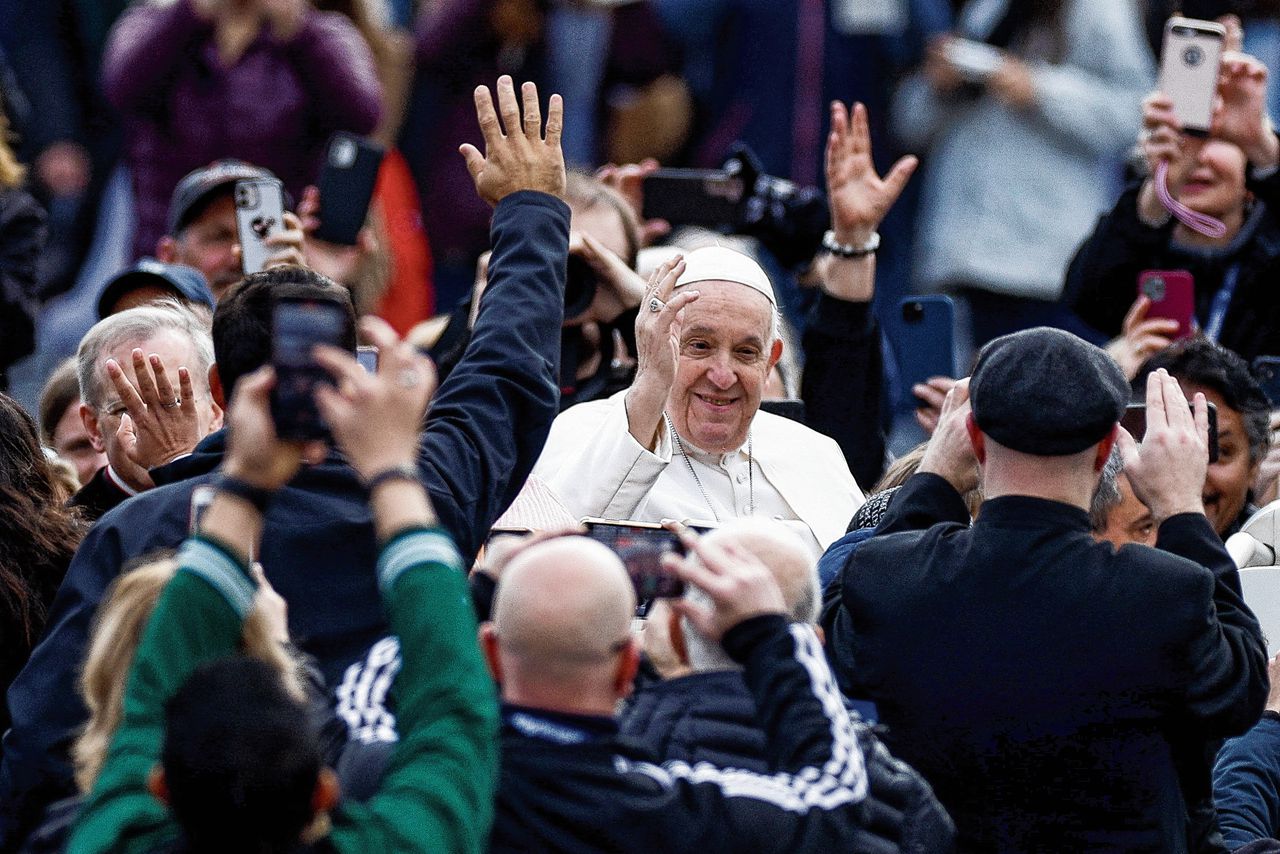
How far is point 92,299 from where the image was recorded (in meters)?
8.71

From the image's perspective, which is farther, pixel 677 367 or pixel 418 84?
pixel 418 84

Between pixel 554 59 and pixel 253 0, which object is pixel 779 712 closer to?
pixel 253 0

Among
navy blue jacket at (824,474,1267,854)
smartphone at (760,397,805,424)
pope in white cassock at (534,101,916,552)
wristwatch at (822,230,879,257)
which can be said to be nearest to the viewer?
navy blue jacket at (824,474,1267,854)

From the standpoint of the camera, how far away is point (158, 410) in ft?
14.2

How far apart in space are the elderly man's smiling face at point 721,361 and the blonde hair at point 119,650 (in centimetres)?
206

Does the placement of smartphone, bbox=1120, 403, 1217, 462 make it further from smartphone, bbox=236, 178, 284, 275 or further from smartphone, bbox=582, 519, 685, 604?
smartphone, bbox=236, 178, 284, 275

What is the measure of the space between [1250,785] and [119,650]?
231 cm

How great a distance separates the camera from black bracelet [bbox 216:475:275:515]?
2.80 m

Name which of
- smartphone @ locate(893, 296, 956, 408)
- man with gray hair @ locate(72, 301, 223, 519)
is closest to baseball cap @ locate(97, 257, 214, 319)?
man with gray hair @ locate(72, 301, 223, 519)

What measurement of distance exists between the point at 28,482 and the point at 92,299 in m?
4.65

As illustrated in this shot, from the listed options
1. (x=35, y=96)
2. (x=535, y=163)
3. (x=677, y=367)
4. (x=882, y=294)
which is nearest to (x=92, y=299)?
(x=35, y=96)

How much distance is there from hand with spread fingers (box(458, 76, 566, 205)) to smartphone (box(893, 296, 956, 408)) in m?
2.08

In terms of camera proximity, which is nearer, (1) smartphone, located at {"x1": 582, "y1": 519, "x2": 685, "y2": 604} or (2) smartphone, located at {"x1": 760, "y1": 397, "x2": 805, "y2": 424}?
(1) smartphone, located at {"x1": 582, "y1": 519, "x2": 685, "y2": 604}

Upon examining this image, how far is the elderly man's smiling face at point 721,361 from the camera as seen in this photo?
197 inches
